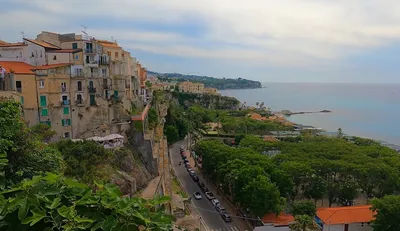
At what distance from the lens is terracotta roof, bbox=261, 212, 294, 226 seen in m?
28.8

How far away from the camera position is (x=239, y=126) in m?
72.5

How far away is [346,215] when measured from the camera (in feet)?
91.4

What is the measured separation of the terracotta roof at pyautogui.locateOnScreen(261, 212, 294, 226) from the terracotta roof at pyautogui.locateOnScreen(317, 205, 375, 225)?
269cm

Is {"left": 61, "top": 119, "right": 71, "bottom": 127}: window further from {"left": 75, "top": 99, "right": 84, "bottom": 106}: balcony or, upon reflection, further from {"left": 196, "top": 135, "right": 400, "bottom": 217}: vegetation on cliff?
{"left": 196, "top": 135, "right": 400, "bottom": 217}: vegetation on cliff

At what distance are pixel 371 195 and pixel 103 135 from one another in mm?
27639

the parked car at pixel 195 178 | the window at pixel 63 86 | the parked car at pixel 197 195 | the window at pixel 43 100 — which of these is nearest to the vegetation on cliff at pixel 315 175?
the parked car at pixel 197 195

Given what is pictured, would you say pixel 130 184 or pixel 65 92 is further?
pixel 65 92

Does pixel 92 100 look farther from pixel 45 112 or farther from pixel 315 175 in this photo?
pixel 315 175

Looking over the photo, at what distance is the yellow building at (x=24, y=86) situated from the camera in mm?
24328

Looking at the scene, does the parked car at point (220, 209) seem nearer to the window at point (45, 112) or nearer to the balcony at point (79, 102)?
the balcony at point (79, 102)

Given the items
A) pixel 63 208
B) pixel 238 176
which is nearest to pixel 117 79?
pixel 238 176

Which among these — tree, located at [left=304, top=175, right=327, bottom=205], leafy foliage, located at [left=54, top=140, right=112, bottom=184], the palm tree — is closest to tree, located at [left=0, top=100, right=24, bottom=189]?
leafy foliage, located at [left=54, top=140, right=112, bottom=184]

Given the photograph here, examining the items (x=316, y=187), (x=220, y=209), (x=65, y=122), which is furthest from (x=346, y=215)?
(x=65, y=122)

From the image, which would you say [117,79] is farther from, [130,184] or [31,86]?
[130,184]
